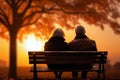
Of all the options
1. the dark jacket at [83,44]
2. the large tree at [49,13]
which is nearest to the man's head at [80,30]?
the dark jacket at [83,44]

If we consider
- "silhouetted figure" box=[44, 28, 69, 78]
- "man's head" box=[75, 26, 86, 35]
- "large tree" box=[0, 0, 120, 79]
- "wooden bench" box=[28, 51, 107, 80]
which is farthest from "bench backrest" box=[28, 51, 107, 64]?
"large tree" box=[0, 0, 120, 79]

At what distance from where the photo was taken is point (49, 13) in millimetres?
28000

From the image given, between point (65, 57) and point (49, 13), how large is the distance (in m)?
15.5

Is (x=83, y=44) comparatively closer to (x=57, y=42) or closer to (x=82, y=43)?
(x=82, y=43)

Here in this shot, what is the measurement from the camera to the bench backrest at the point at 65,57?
1259 cm

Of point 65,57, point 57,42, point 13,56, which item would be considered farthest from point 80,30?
point 13,56

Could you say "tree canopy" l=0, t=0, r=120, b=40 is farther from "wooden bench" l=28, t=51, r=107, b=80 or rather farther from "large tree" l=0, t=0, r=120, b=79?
"wooden bench" l=28, t=51, r=107, b=80

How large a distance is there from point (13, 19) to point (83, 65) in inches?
576

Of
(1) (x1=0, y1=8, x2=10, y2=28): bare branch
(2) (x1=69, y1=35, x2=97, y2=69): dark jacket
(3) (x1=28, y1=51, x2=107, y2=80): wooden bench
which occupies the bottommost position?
(3) (x1=28, y1=51, x2=107, y2=80): wooden bench

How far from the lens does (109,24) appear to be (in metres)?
27.6

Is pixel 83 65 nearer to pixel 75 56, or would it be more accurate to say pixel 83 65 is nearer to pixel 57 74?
pixel 75 56

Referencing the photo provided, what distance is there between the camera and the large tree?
1061 inches

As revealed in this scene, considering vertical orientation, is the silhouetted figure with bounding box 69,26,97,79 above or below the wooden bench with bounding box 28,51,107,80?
above

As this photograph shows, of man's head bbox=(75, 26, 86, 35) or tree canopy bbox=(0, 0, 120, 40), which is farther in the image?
tree canopy bbox=(0, 0, 120, 40)
